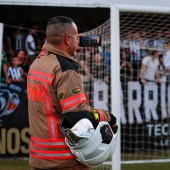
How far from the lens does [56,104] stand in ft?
14.0

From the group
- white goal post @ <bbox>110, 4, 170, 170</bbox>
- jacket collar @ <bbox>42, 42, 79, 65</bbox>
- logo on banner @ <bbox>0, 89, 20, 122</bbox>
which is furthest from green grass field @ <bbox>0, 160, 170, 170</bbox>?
jacket collar @ <bbox>42, 42, 79, 65</bbox>

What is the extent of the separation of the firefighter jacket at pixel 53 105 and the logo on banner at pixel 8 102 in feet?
20.7

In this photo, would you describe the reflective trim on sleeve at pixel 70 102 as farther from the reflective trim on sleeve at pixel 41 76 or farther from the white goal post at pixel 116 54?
the white goal post at pixel 116 54

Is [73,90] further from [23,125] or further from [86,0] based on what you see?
[86,0]

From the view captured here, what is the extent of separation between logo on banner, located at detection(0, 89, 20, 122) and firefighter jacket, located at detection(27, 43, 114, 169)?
20.7ft

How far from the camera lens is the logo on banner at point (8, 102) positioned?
1067cm

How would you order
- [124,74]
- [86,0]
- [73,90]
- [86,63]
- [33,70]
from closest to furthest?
[73,90] → [33,70] → [86,63] → [124,74] → [86,0]

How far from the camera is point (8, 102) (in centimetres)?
1070

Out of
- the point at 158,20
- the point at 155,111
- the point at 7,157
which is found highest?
the point at 158,20

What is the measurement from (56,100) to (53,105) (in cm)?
4

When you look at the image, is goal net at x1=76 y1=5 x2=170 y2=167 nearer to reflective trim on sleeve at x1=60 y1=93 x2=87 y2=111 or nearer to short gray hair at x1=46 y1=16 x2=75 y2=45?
short gray hair at x1=46 y1=16 x2=75 y2=45

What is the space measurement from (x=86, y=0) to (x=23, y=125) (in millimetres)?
3353

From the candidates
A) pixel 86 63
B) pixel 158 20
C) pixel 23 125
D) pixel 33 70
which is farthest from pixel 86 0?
pixel 33 70

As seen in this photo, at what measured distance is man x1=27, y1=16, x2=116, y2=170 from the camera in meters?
4.16
